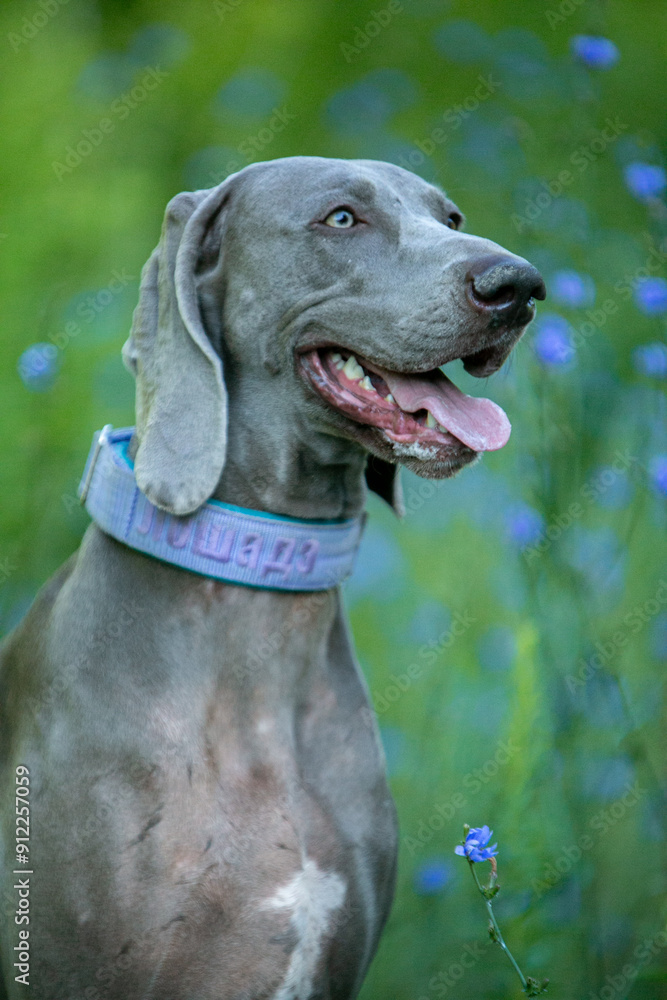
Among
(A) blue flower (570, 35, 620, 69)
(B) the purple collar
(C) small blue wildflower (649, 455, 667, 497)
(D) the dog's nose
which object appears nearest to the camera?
(D) the dog's nose

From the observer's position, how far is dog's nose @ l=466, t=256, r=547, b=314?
1943 mm

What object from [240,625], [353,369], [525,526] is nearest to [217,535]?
[240,625]

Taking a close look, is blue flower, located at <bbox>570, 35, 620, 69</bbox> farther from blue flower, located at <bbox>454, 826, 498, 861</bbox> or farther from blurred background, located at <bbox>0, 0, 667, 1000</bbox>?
blue flower, located at <bbox>454, 826, 498, 861</bbox>

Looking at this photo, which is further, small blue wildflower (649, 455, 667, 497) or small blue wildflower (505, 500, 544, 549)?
small blue wildflower (505, 500, 544, 549)

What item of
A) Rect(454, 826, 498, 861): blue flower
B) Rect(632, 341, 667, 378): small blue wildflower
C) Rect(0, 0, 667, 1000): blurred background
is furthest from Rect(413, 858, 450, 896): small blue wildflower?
Rect(632, 341, 667, 378): small blue wildflower

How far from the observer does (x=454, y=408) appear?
2078mm

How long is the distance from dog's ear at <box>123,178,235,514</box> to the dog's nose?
1.63 ft

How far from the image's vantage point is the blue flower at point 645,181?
9.07ft

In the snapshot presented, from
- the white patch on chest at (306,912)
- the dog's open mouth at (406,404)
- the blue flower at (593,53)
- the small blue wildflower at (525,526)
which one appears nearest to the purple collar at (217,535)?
the dog's open mouth at (406,404)

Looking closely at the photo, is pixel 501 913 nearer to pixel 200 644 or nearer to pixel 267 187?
pixel 200 644

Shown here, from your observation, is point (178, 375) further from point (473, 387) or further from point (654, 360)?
point (473, 387)

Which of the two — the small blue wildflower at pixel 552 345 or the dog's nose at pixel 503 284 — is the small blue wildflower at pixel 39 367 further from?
the dog's nose at pixel 503 284

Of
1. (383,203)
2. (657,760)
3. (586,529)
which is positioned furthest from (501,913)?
(383,203)

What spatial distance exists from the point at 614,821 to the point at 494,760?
41 cm
